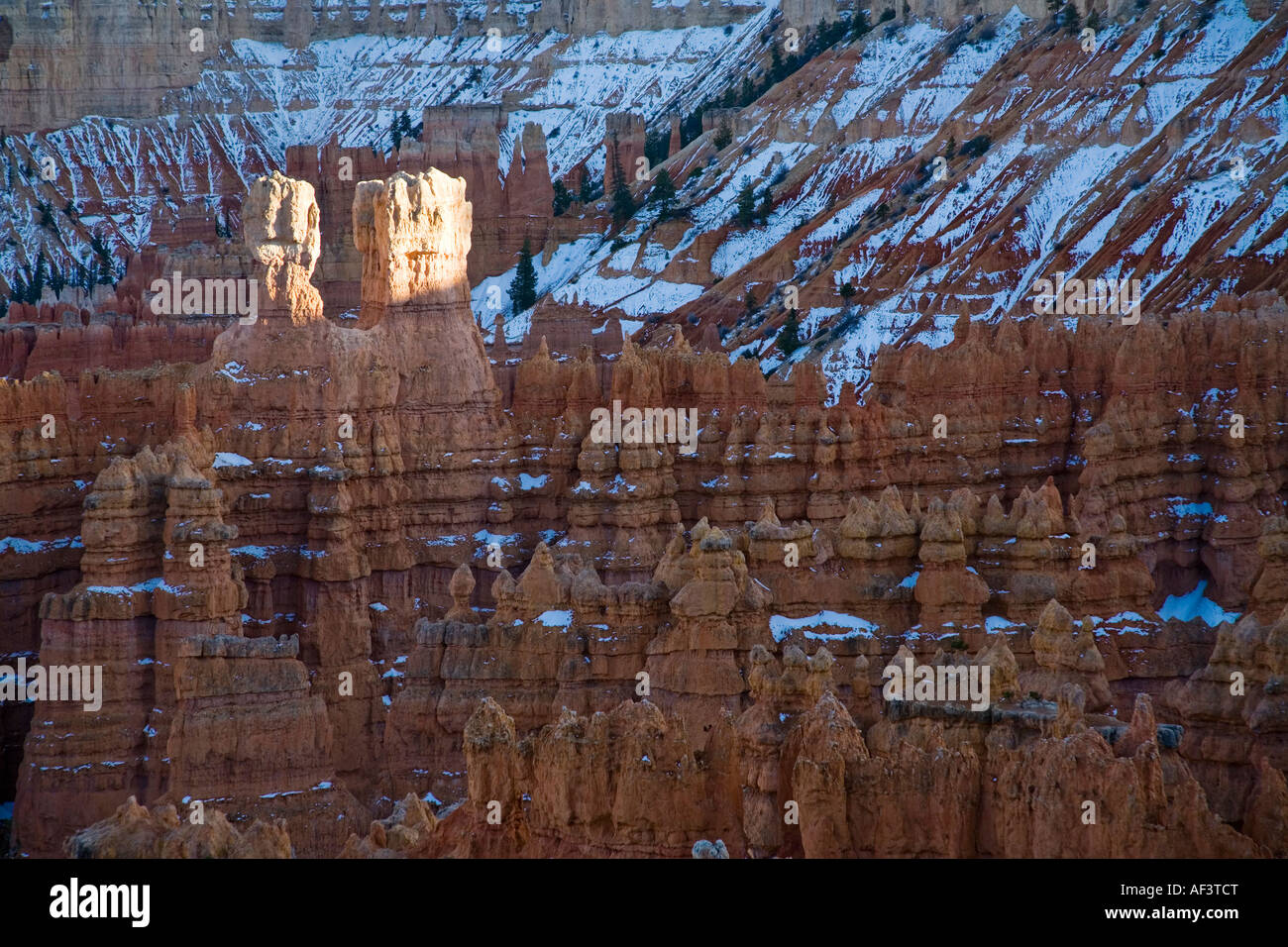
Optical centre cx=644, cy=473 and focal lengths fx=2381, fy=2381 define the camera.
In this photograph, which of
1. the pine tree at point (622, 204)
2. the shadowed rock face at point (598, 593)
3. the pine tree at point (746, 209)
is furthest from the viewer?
the pine tree at point (622, 204)

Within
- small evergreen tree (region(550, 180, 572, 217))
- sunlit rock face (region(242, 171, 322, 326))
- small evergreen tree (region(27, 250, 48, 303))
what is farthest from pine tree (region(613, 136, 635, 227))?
sunlit rock face (region(242, 171, 322, 326))

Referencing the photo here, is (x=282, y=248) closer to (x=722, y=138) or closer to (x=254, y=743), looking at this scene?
(x=254, y=743)

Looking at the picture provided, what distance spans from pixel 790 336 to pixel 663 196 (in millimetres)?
23322

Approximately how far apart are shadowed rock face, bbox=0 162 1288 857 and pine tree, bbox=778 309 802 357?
2790 cm

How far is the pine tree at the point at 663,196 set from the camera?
101 m

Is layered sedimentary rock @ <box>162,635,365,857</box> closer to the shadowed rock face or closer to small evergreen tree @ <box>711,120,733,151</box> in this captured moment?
the shadowed rock face

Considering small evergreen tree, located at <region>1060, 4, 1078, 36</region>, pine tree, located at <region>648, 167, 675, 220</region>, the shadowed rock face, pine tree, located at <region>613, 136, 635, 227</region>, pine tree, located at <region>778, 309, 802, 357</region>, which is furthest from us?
pine tree, located at <region>613, 136, 635, 227</region>

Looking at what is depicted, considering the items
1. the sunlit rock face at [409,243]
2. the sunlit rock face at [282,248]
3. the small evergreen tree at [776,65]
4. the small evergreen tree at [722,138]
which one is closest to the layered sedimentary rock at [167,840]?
the sunlit rock face at [282,248]

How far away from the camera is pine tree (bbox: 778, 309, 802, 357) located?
3162 inches

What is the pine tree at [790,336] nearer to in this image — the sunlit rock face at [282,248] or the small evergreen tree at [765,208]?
the small evergreen tree at [765,208]

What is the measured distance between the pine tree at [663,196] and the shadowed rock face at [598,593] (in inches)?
1953

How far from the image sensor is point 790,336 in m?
81.6

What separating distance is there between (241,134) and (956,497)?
110209 mm

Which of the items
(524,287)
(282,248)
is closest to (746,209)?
(524,287)
